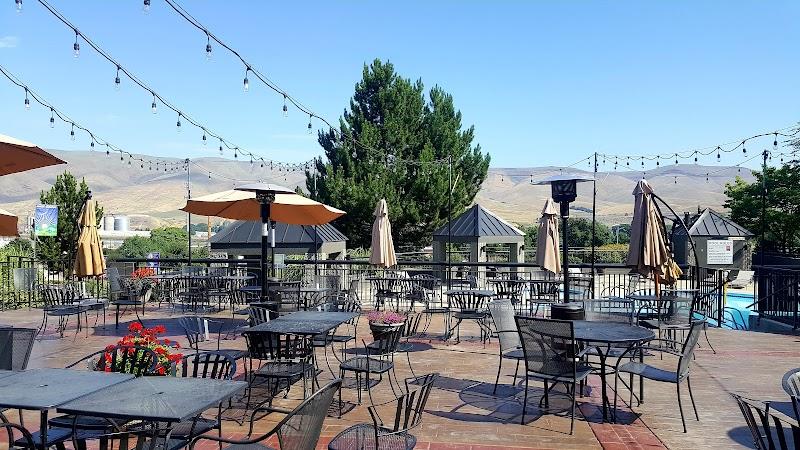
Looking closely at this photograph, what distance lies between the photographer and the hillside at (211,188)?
129 m

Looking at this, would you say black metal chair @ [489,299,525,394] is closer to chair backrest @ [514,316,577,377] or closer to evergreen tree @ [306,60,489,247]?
chair backrest @ [514,316,577,377]

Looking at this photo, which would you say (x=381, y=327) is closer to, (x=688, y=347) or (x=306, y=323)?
(x=306, y=323)

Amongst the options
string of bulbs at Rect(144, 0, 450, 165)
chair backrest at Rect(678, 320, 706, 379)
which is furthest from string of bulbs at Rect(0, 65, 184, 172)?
chair backrest at Rect(678, 320, 706, 379)

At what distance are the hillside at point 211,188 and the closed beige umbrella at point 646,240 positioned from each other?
329 ft

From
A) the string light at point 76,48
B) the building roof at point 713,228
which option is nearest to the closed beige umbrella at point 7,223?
the string light at point 76,48

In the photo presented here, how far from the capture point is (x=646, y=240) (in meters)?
7.98

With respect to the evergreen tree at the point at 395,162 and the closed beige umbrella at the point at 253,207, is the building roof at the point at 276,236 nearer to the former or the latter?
the evergreen tree at the point at 395,162

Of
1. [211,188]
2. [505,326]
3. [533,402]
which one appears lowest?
[533,402]

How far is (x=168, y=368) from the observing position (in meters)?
4.08

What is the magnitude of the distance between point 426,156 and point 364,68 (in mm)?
5843

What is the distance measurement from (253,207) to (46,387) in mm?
6924

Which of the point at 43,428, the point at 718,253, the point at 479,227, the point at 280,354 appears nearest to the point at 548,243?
the point at 280,354

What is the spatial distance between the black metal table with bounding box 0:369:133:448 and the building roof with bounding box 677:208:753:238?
1989 cm

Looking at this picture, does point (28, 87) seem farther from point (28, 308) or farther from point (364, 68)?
point (364, 68)
